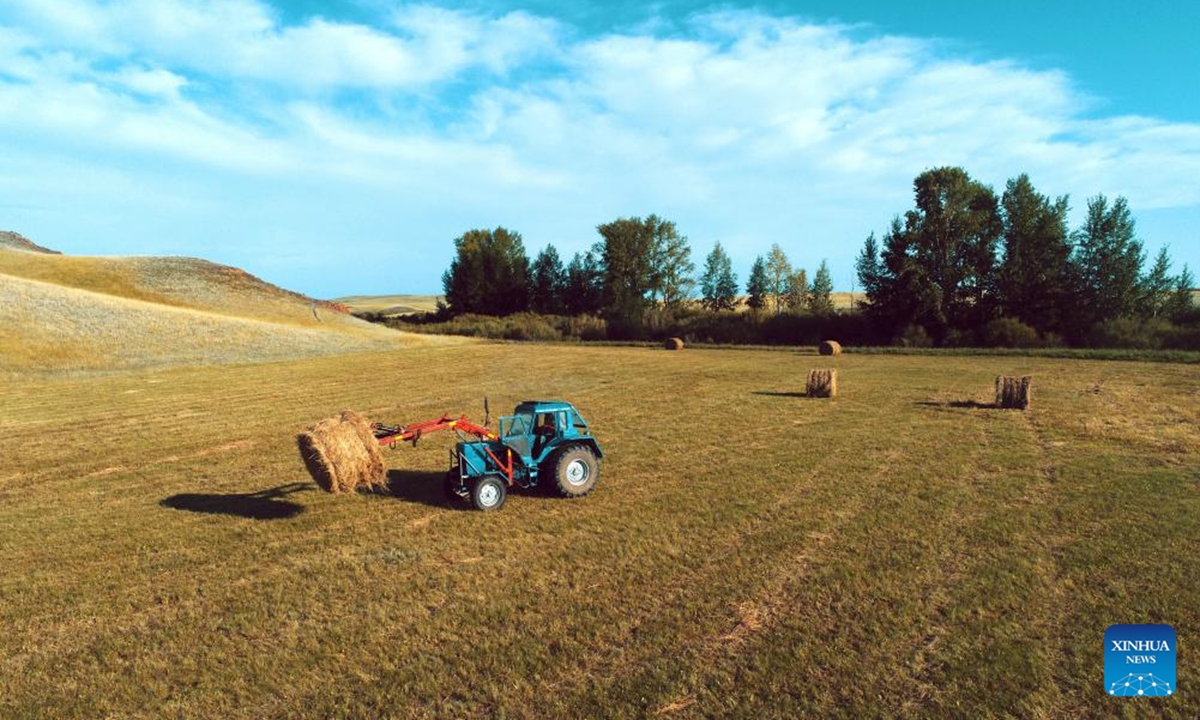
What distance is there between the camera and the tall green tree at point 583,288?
95188 mm

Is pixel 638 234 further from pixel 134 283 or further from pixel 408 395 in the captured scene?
pixel 408 395

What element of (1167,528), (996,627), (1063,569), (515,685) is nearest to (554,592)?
(515,685)

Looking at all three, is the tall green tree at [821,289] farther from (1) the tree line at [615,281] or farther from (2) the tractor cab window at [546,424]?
(2) the tractor cab window at [546,424]

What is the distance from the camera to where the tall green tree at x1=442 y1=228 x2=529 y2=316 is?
9894 centimetres

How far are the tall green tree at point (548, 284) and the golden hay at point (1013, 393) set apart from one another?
7943 cm

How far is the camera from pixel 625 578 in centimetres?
860

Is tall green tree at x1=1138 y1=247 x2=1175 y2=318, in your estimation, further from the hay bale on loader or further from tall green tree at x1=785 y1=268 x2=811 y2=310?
the hay bale on loader

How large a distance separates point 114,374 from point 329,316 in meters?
38.4

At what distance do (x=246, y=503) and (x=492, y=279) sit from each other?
89.2 m

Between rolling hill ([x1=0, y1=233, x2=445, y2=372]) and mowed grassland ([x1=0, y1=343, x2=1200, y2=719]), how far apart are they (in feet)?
83.1

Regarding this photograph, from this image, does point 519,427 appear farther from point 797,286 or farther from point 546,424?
point 797,286

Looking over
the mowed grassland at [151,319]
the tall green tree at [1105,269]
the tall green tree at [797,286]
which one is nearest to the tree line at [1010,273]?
the tall green tree at [1105,269]

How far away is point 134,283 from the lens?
2630 inches

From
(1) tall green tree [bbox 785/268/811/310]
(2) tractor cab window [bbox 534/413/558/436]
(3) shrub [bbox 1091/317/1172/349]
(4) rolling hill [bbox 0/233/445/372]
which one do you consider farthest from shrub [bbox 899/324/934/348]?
(2) tractor cab window [bbox 534/413/558/436]
